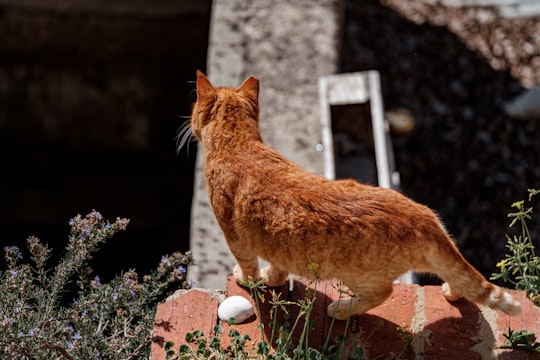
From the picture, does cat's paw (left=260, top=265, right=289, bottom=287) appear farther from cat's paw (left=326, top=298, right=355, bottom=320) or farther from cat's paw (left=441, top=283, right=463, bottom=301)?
cat's paw (left=441, top=283, right=463, bottom=301)

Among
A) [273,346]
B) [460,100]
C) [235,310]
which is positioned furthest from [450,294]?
[460,100]

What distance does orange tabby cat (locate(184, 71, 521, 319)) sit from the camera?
2848 millimetres

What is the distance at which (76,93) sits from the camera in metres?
7.61

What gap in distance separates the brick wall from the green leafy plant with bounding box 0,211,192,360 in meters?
0.10

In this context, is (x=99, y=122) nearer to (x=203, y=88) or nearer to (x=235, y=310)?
(x=203, y=88)

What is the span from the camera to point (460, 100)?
21.5ft

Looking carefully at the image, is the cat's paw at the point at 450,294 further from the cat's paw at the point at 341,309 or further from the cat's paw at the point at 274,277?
the cat's paw at the point at 274,277

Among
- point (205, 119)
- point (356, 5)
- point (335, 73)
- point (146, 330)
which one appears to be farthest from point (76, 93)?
point (146, 330)

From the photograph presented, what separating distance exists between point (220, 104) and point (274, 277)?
734 mm

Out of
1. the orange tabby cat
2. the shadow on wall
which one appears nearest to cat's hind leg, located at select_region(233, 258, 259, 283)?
the orange tabby cat

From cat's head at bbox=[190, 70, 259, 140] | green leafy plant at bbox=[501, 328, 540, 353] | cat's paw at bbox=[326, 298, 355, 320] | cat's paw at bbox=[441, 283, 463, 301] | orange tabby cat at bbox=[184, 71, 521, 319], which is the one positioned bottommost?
green leafy plant at bbox=[501, 328, 540, 353]

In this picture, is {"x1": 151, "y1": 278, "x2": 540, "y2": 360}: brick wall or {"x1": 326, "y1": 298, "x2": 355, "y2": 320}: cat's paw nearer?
{"x1": 151, "y1": 278, "x2": 540, "y2": 360}: brick wall

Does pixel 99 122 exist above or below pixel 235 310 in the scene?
above

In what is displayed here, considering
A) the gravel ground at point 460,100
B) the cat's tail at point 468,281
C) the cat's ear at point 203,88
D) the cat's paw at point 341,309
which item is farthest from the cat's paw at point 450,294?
the gravel ground at point 460,100
